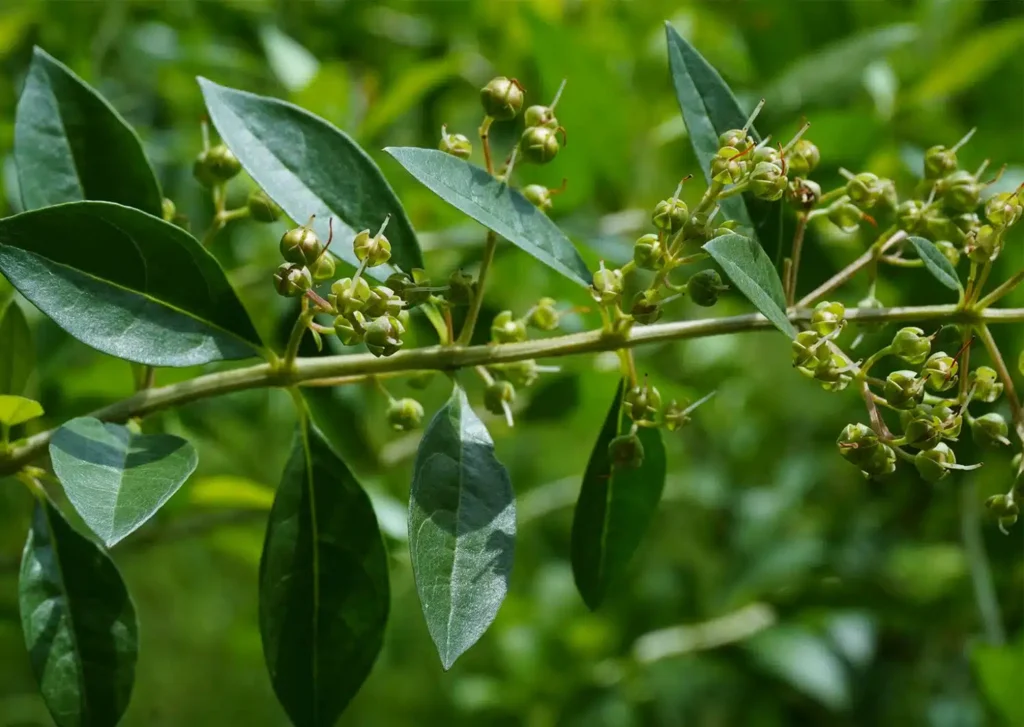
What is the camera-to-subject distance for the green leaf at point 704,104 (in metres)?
0.80

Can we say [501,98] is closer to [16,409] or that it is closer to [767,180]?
[767,180]

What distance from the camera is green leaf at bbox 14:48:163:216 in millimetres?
807

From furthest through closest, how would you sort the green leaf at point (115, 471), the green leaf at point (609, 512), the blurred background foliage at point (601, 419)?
1. the blurred background foliage at point (601, 419)
2. the green leaf at point (609, 512)
3. the green leaf at point (115, 471)

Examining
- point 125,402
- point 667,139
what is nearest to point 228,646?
point 667,139

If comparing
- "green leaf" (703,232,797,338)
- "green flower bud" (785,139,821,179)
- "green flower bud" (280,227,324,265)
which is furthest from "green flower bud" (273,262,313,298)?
"green flower bud" (785,139,821,179)

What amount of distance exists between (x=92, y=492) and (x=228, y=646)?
1628mm

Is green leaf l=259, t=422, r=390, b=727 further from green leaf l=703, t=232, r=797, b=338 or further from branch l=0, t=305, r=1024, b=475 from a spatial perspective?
green leaf l=703, t=232, r=797, b=338

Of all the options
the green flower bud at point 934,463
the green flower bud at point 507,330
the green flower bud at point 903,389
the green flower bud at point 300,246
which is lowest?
the green flower bud at point 507,330

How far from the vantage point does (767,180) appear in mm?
693

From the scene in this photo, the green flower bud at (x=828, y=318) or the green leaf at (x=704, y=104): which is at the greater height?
the green leaf at (x=704, y=104)

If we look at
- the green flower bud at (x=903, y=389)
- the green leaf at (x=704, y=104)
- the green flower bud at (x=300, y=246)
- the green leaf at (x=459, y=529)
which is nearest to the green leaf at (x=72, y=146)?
the green flower bud at (x=300, y=246)

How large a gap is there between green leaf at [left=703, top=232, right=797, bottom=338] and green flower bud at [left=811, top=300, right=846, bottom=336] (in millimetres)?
22

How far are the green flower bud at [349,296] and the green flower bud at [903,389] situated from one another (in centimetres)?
35

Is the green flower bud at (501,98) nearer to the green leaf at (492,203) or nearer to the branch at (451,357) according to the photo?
the green leaf at (492,203)
